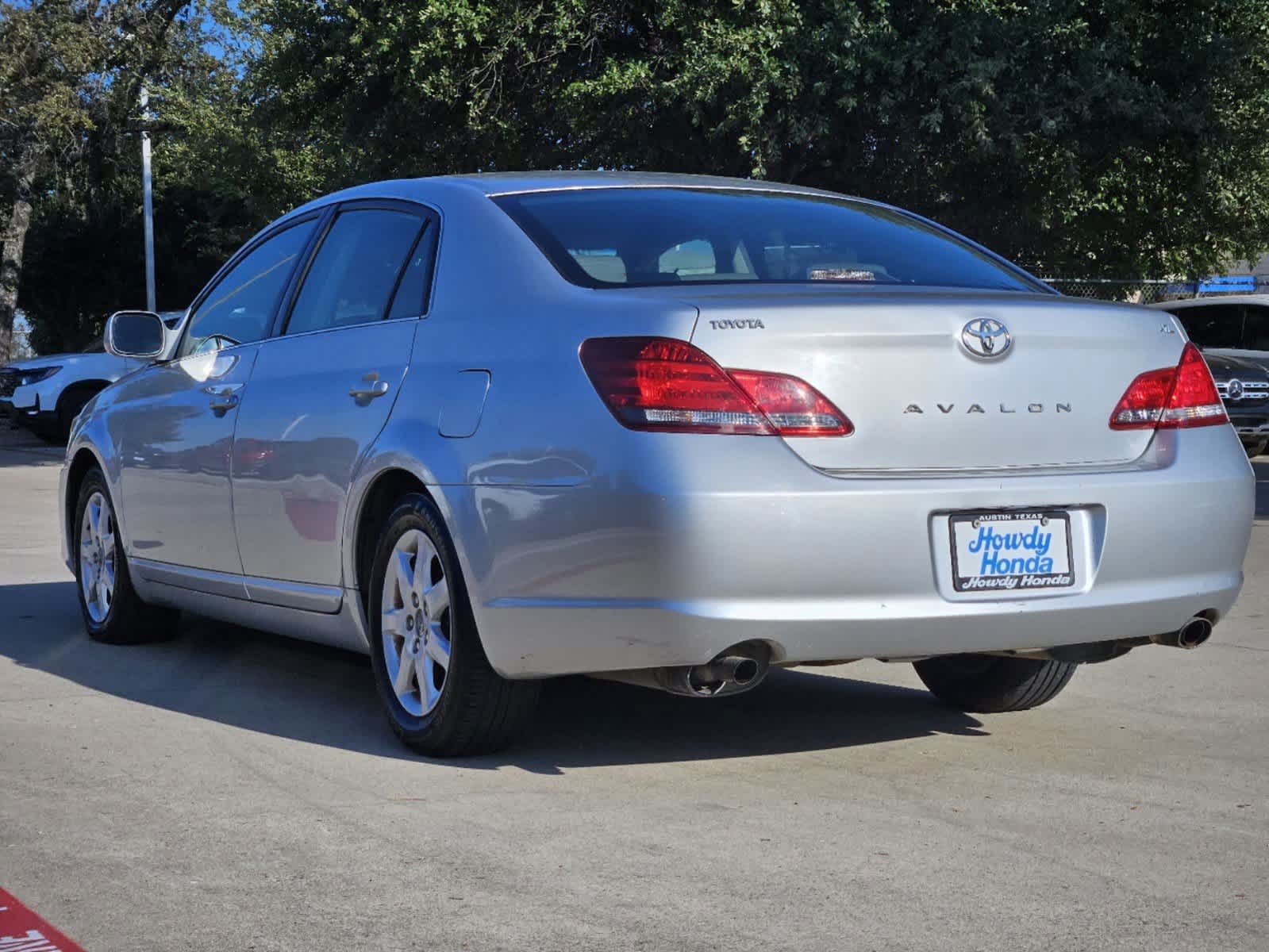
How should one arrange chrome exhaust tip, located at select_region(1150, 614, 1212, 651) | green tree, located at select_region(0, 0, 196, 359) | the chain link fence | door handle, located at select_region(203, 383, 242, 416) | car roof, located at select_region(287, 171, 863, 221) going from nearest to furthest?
chrome exhaust tip, located at select_region(1150, 614, 1212, 651) → car roof, located at select_region(287, 171, 863, 221) → door handle, located at select_region(203, 383, 242, 416) → the chain link fence → green tree, located at select_region(0, 0, 196, 359)

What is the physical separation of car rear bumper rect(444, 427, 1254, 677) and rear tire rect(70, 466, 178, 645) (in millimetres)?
2752

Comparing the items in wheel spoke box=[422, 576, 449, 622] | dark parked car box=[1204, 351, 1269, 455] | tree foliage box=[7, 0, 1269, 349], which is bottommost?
dark parked car box=[1204, 351, 1269, 455]

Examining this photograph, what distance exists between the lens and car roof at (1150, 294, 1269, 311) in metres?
19.3

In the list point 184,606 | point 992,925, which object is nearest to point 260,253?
point 184,606

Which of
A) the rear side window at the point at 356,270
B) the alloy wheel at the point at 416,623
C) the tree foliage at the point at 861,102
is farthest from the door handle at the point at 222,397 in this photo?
the tree foliage at the point at 861,102

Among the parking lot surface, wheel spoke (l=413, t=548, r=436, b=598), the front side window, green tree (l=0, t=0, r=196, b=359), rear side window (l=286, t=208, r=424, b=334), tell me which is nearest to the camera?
the parking lot surface

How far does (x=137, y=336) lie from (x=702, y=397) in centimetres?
339

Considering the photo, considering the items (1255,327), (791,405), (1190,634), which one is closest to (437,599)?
(791,405)

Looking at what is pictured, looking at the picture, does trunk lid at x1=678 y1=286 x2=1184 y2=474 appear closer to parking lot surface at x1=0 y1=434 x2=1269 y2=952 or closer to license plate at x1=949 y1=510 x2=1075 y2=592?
license plate at x1=949 y1=510 x2=1075 y2=592

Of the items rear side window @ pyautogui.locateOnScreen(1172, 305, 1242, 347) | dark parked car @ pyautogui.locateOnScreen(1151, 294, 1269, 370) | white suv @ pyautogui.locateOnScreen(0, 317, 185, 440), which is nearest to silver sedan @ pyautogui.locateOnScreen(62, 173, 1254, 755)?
dark parked car @ pyautogui.locateOnScreen(1151, 294, 1269, 370)

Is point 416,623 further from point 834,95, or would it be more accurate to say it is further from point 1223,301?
point 1223,301

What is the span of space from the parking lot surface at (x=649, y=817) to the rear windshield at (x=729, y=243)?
1330mm

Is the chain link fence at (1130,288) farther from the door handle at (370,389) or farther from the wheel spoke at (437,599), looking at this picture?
the wheel spoke at (437,599)

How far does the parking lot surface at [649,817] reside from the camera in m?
3.59
